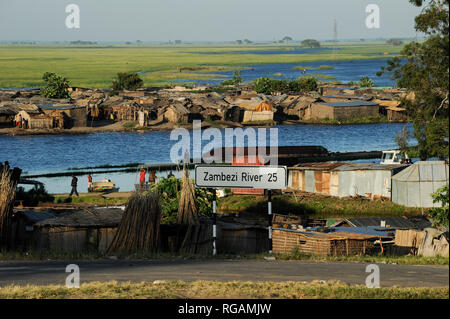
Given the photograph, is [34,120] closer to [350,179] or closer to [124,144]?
[124,144]

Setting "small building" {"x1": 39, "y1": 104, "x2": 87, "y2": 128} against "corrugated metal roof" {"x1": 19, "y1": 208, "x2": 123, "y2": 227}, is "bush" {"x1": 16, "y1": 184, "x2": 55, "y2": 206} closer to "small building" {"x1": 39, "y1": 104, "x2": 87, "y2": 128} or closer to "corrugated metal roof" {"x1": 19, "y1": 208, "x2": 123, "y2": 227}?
"corrugated metal roof" {"x1": 19, "y1": 208, "x2": 123, "y2": 227}

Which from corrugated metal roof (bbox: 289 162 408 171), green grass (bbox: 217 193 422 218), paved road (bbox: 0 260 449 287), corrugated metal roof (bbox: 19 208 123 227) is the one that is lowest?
green grass (bbox: 217 193 422 218)

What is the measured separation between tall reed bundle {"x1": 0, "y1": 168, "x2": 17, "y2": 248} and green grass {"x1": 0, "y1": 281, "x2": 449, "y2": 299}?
8076mm

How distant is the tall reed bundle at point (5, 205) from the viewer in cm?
2005

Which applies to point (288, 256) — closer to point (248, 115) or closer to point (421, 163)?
point (421, 163)

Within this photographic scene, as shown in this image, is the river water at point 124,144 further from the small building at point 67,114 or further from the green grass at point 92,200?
the green grass at point 92,200

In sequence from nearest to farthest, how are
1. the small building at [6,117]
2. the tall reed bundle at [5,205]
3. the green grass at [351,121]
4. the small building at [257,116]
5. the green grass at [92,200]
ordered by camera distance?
the tall reed bundle at [5,205] → the green grass at [92,200] → the small building at [6,117] → the small building at [257,116] → the green grass at [351,121]

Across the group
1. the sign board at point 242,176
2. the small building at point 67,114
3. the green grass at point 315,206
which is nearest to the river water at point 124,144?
the small building at point 67,114

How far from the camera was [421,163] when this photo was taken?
3569cm

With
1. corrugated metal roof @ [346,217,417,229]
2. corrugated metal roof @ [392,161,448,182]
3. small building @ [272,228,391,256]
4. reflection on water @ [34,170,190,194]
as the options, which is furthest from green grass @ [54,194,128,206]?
small building @ [272,228,391,256]

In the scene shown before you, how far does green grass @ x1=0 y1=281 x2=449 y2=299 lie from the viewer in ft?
37.0

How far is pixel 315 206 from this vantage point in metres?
37.7

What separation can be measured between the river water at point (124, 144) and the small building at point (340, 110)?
159 centimetres

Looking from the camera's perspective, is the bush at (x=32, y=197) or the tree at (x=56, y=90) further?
the tree at (x=56, y=90)
